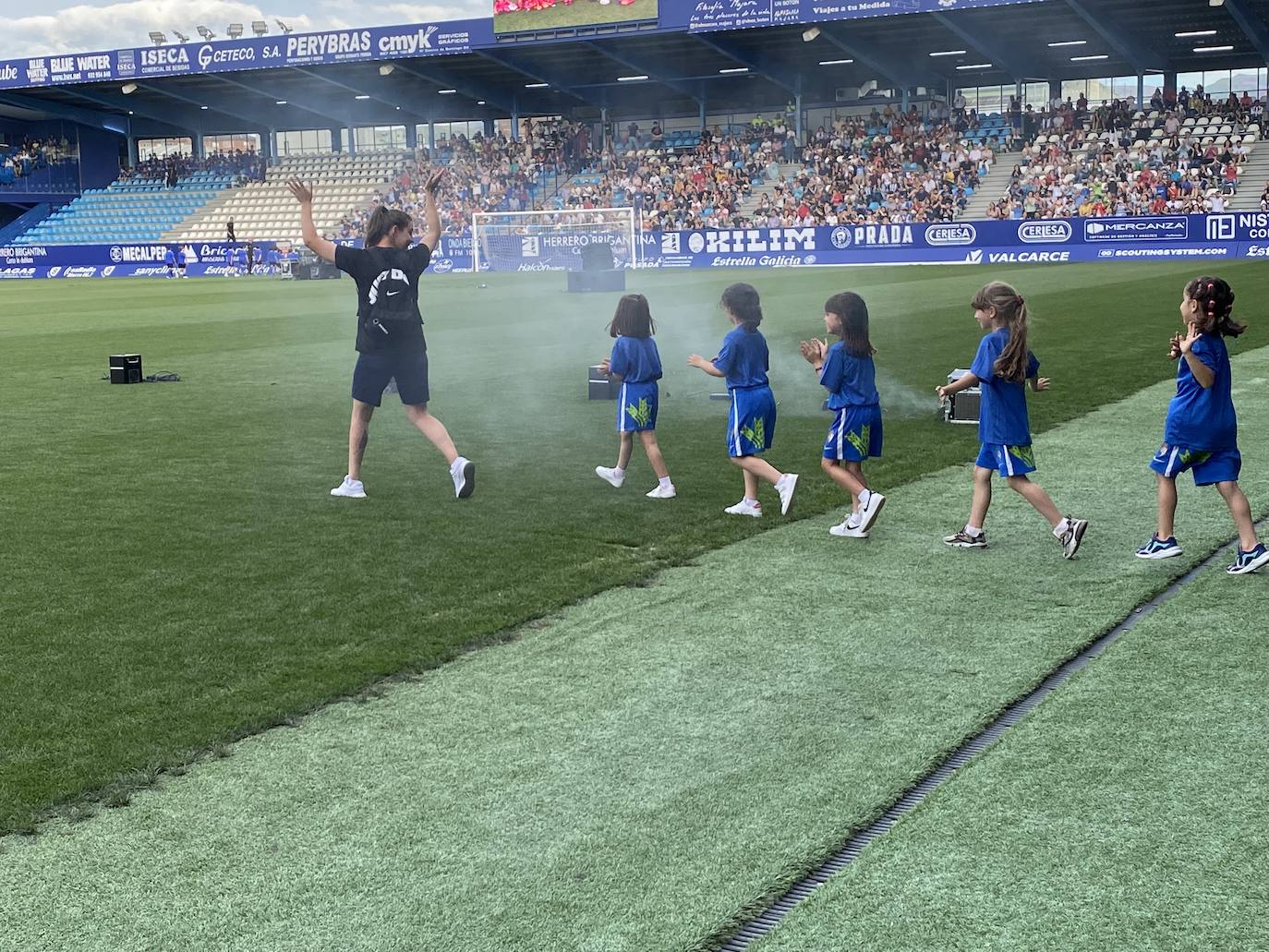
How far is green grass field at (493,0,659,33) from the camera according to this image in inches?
2068

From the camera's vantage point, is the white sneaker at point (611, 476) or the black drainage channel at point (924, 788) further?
the white sneaker at point (611, 476)

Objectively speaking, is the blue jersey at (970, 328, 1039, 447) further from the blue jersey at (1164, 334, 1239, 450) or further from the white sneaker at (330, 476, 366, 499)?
the white sneaker at (330, 476, 366, 499)

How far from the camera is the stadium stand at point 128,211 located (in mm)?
65562

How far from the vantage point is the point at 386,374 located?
9711 millimetres

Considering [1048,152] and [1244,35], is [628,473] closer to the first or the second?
[1048,152]

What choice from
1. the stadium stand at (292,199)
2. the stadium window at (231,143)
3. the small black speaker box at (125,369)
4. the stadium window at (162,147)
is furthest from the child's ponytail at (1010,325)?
the stadium window at (162,147)

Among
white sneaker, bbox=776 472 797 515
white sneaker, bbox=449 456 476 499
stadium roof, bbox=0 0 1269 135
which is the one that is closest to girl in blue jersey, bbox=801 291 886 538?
white sneaker, bbox=776 472 797 515

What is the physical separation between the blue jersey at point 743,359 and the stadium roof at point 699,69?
4073cm

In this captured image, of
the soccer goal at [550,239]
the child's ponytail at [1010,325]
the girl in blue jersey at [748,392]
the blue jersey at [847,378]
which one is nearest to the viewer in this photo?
the child's ponytail at [1010,325]

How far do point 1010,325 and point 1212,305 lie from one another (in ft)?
3.21

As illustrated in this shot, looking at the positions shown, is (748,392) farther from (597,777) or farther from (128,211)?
(128,211)

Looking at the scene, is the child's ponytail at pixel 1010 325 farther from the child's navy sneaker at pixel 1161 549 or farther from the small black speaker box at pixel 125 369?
the small black speaker box at pixel 125 369

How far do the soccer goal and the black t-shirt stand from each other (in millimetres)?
36025

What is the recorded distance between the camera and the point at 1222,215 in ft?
131
